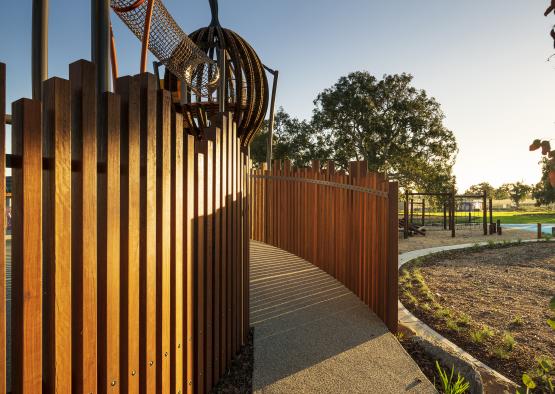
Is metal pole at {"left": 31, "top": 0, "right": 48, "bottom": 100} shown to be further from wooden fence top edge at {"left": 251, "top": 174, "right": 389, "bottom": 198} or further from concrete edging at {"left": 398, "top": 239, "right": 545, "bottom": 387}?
concrete edging at {"left": 398, "top": 239, "right": 545, "bottom": 387}

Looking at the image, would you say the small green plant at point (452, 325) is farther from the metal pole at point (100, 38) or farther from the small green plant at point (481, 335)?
the metal pole at point (100, 38)

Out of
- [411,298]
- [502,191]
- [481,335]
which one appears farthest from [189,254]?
[502,191]

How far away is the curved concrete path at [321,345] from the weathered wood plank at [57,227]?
166 cm

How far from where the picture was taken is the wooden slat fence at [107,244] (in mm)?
1504

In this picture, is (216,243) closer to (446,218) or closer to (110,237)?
(110,237)

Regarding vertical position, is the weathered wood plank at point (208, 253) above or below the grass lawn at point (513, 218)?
above

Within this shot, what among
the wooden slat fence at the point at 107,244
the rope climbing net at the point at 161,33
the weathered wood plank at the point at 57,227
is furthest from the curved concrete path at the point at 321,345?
the rope climbing net at the point at 161,33

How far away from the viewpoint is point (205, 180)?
291cm

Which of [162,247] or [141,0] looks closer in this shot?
[162,247]

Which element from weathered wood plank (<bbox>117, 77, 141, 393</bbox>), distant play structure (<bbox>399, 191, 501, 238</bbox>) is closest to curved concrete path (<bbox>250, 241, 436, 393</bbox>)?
weathered wood plank (<bbox>117, 77, 141, 393</bbox>)

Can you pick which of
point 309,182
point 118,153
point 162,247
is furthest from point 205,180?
point 309,182

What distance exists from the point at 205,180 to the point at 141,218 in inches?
33.5

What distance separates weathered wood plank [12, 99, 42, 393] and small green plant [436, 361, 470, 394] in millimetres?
2623

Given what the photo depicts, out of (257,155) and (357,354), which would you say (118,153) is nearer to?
(357,354)
